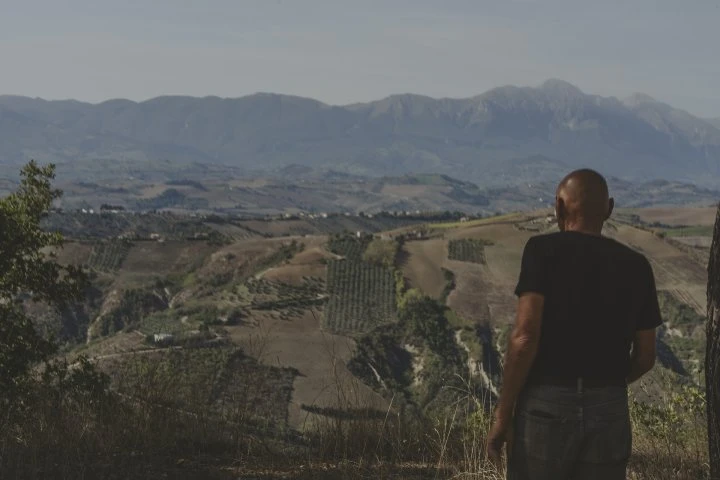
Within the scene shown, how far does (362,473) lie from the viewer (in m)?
5.64

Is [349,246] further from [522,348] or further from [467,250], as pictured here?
[522,348]

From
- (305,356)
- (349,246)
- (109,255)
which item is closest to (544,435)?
(305,356)

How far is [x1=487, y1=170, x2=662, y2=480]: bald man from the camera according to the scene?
369 cm

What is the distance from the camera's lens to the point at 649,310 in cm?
398

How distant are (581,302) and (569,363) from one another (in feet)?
1.00

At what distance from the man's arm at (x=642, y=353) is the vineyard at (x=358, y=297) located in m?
62.8

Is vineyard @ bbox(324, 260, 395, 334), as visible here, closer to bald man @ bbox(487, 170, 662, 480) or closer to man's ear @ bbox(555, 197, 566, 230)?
man's ear @ bbox(555, 197, 566, 230)

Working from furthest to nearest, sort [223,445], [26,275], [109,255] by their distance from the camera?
[109,255] < [26,275] < [223,445]

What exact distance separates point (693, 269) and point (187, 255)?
6597 centimetres

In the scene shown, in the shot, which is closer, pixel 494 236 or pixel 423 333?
pixel 423 333

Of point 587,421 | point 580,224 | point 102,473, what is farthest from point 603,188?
point 102,473

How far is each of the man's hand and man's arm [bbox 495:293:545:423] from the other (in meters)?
0.07

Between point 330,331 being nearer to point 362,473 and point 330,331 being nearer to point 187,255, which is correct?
point 187,255

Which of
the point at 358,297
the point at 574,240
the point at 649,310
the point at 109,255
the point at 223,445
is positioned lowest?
the point at 358,297
